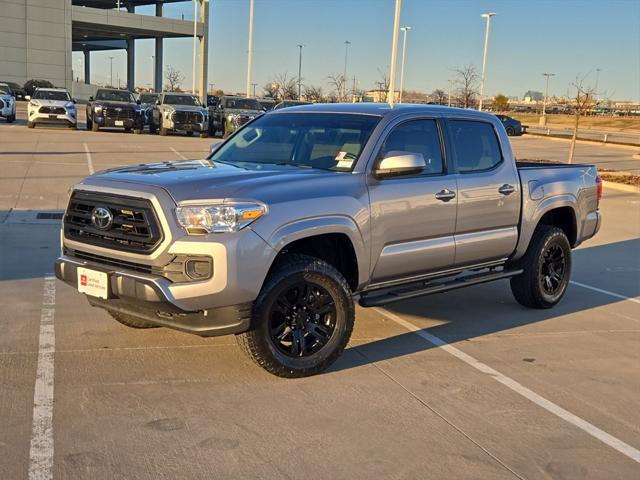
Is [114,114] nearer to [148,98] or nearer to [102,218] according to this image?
[148,98]

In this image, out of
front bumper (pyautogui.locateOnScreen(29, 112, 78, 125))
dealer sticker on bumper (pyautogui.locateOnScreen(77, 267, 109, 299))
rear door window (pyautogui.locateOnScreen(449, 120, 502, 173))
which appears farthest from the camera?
front bumper (pyautogui.locateOnScreen(29, 112, 78, 125))

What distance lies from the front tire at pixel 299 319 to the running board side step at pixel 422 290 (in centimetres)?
42

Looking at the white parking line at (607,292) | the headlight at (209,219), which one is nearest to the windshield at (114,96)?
the white parking line at (607,292)

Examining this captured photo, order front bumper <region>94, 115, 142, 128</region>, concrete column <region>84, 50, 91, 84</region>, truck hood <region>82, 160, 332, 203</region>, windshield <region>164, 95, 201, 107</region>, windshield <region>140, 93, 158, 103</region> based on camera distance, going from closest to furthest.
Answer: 1. truck hood <region>82, 160, 332, 203</region>
2. front bumper <region>94, 115, 142, 128</region>
3. windshield <region>164, 95, 201, 107</region>
4. windshield <region>140, 93, 158, 103</region>
5. concrete column <region>84, 50, 91, 84</region>

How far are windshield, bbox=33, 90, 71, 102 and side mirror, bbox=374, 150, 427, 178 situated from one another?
87.4ft

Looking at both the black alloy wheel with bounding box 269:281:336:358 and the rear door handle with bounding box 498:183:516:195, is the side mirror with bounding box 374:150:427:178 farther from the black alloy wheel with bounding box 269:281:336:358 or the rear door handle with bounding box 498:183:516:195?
the rear door handle with bounding box 498:183:516:195

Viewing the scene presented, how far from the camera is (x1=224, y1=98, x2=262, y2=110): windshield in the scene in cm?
2908

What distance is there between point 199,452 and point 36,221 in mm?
7568

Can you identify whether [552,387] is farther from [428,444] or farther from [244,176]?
[244,176]

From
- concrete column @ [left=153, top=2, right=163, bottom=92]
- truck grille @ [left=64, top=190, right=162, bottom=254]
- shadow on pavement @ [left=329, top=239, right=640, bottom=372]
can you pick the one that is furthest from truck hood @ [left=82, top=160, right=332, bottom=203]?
concrete column @ [left=153, top=2, right=163, bottom=92]

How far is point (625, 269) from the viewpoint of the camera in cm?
934

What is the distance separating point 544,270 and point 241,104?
77.5ft

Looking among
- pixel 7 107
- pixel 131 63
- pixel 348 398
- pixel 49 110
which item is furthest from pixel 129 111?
pixel 131 63

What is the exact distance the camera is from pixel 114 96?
1169 inches
